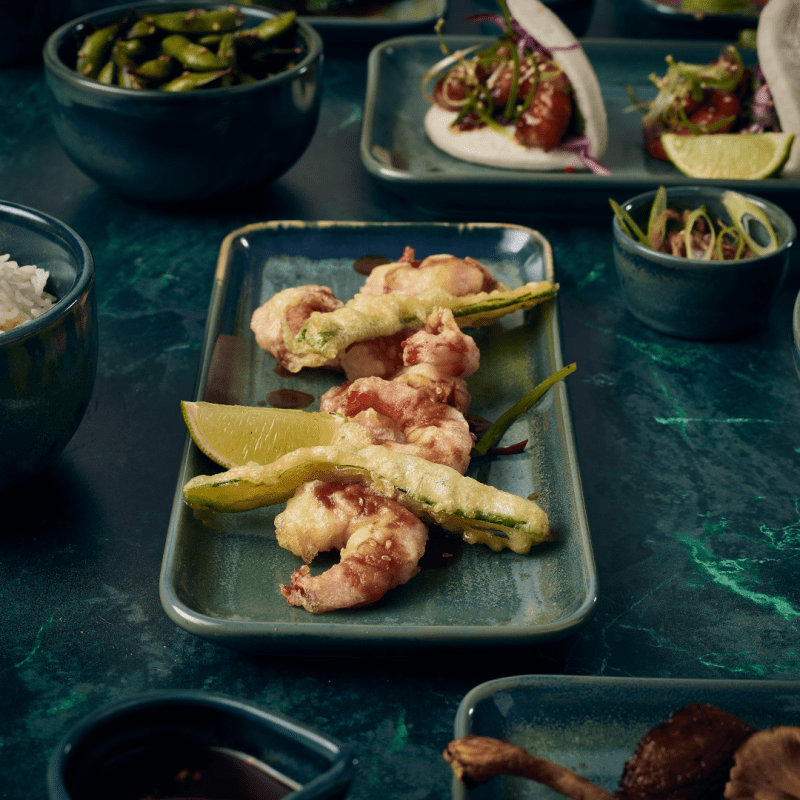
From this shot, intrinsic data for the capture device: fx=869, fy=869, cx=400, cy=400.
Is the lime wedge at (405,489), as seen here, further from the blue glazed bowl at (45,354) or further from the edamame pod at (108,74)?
the edamame pod at (108,74)

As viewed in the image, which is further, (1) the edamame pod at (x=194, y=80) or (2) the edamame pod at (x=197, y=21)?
(2) the edamame pod at (x=197, y=21)

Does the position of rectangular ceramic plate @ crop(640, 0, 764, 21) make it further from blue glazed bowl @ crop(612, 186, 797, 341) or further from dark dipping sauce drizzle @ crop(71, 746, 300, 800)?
dark dipping sauce drizzle @ crop(71, 746, 300, 800)

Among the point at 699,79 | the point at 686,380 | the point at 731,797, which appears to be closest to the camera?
the point at 731,797

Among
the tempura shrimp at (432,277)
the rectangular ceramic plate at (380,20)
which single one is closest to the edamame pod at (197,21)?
the rectangular ceramic plate at (380,20)

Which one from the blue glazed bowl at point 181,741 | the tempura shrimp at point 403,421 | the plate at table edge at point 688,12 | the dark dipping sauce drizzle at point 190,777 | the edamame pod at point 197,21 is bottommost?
the tempura shrimp at point 403,421

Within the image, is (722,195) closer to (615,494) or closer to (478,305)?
(478,305)

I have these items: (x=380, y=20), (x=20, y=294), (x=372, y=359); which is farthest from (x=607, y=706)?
(x=380, y=20)

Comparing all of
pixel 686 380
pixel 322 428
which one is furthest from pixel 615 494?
pixel 322 428
